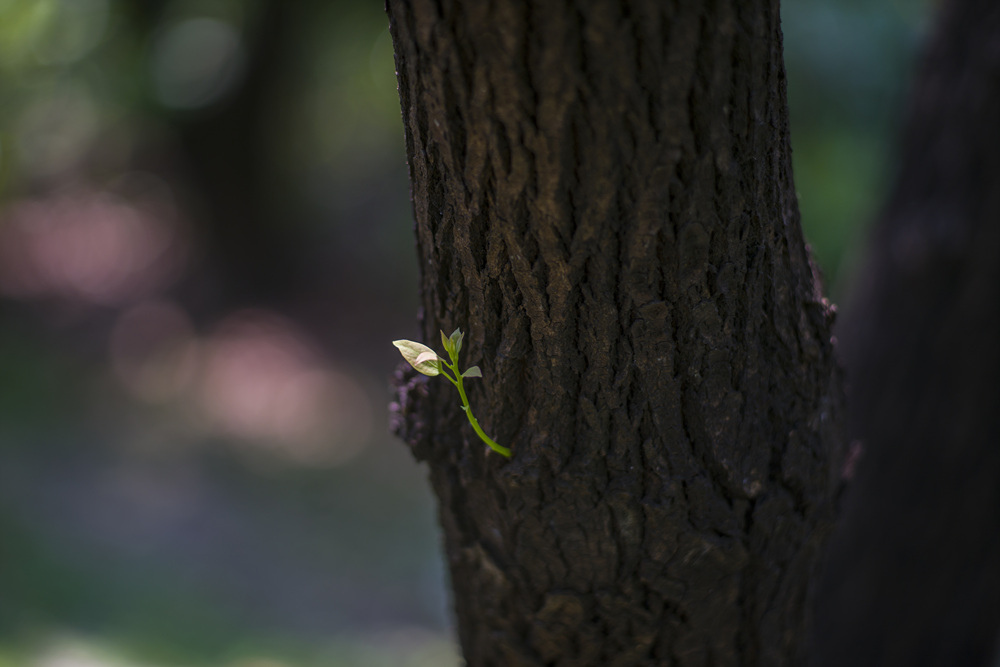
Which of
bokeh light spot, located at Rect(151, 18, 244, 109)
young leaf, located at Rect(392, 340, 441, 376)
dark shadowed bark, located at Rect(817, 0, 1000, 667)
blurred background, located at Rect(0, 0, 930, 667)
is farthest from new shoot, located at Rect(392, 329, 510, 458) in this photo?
bokeh light spot, located at Rect(151, 18, 244, 109)

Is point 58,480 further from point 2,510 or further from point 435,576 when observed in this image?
point 435,576

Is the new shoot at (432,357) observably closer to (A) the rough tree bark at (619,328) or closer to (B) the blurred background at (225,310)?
(A) the rough tree bark at (619,328)

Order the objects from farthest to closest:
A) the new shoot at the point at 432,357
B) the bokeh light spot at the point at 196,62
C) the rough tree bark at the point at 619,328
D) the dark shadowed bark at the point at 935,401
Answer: the bokeh light spot at the point at 196,62 < the dark shadowed bark at the point at 935,401 < the new shoot at the point at 432,357 < the rough tree bark at the point at 619,328

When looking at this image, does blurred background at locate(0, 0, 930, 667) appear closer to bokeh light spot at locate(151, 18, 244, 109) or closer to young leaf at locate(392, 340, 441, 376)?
bokeh light spot at locate(151, 18, 244, 109)

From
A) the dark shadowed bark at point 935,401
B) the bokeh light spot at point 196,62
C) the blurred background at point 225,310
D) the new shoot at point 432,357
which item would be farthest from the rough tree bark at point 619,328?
the bokeh light spot at point 196,62

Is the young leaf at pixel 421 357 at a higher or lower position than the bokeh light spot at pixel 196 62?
lower

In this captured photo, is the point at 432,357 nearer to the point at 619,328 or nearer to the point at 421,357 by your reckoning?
the point at 421,357
